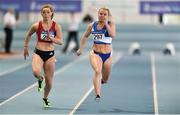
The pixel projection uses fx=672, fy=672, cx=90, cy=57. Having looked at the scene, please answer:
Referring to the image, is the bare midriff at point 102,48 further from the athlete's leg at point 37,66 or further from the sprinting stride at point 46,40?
the athlete's leg at point 37,66

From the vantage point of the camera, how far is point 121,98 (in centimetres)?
1377

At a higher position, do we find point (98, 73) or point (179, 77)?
point (98, 73)

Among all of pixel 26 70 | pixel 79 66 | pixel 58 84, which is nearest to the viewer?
pixel 58 84

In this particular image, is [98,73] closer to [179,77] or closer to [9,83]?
[9,83]

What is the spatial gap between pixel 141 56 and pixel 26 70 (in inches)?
328

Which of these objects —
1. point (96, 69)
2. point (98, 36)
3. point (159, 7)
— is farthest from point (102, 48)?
point (159, 7)

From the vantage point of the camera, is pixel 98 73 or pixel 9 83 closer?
pixel 98 73

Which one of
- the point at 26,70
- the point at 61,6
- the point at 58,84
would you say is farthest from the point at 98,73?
the point at 61,6

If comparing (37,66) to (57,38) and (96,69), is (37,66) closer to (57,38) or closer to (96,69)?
(57,38)

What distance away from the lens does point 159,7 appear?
96.4ft

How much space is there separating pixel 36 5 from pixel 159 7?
212 inches

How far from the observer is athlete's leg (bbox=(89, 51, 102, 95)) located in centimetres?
1179

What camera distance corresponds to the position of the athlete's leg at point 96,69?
38.7 ft

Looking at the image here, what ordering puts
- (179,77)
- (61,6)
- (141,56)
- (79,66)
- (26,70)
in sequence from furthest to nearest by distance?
(61,6) → (141,56) → (79,66) → (26,70) → (179,77)
